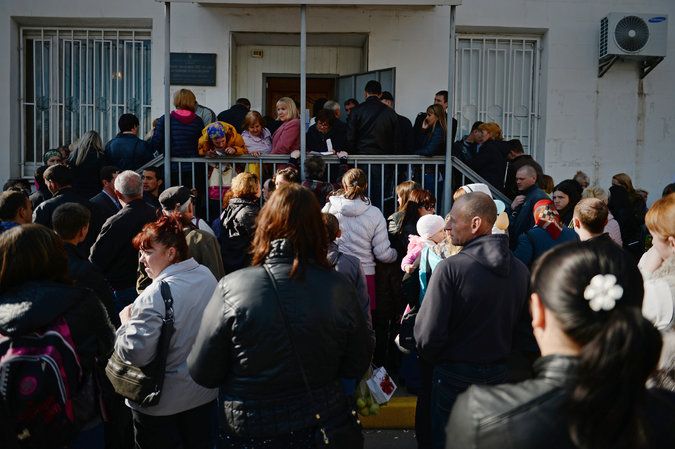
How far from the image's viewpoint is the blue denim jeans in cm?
379

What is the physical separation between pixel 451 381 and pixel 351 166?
419cm

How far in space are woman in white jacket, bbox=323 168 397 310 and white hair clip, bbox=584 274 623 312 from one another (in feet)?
14.6

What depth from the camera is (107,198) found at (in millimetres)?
6582

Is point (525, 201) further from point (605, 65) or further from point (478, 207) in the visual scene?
point (605, 65)

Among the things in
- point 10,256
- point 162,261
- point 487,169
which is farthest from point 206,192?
point 10,256

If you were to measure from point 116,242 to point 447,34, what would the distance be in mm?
6559

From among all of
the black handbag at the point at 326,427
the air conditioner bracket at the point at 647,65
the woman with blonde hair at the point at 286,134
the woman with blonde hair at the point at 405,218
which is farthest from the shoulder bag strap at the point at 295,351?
the air conditioner bracket at the point at 647,65

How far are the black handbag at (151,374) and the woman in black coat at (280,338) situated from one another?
0.69 meters

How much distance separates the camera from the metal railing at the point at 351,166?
24.9 feet

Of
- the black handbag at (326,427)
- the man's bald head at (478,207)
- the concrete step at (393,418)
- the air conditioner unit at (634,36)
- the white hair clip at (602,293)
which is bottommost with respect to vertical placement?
the concrete step at (393,418)

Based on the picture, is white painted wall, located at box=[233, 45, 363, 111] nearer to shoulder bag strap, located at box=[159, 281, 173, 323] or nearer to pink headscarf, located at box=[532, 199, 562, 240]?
pink headscarf, located at box=[532, 199, 562, 240]

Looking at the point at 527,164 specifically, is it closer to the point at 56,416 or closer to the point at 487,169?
the point at 487,169

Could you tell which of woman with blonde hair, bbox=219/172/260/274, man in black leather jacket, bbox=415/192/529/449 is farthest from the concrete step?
man in black leather jacket, bbox=415/192/529/449

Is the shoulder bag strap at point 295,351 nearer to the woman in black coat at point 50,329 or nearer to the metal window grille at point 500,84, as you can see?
the woman in black coat at point 50,329
